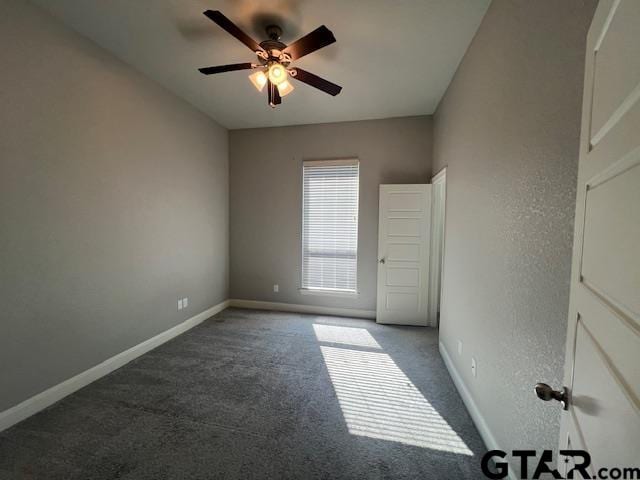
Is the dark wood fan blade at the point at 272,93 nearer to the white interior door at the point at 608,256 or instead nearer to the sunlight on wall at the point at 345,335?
the white interior door at the point at 608,256

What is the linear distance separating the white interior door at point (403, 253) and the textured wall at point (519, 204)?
1350 millimetres

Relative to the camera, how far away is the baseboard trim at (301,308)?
412 cm

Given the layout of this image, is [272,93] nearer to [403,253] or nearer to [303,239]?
[303,239]

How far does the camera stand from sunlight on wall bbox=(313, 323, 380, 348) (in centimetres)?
327

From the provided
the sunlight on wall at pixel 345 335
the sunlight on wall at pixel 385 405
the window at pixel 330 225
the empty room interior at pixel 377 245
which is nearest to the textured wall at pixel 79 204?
the empty room interior at pixel 377 245

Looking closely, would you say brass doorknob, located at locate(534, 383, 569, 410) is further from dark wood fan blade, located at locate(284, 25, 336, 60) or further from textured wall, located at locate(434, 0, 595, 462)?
dark wood fan blade, located at locate(284, 25, 336, 60)

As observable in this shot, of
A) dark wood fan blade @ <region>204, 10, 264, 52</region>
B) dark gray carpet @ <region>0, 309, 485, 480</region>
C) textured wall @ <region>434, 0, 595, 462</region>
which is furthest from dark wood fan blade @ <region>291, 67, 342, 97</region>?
dark gray carpet @ <region>0, 309, 485, 480</region>

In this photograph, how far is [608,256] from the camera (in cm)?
59

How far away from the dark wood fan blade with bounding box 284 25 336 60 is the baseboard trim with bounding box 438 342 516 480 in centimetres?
268

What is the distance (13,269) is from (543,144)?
3.19 metres

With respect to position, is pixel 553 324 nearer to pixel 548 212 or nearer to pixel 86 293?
pixel 548 212

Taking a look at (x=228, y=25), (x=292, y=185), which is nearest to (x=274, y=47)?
(x=228, y=25)

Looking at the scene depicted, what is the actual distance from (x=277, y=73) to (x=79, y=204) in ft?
6.36

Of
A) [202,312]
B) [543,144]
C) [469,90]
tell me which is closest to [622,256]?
[543,144]
